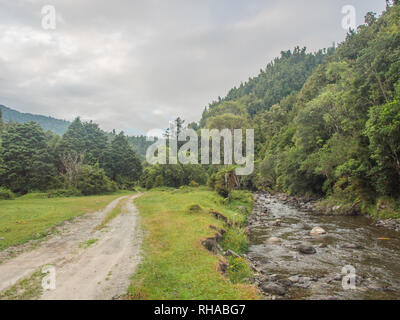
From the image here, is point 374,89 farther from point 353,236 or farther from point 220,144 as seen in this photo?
point 220,144

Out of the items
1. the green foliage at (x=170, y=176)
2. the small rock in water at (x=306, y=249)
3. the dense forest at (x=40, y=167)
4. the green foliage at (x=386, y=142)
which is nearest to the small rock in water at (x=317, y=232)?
the small rock in water at (x=306, y=249)

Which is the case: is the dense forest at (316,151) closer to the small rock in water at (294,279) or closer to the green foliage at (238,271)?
the small rock in water at (294,279)

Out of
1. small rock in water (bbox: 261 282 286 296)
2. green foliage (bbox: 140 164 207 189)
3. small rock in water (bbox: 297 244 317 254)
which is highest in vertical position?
green foliage (bbox: 140 164 207 189)

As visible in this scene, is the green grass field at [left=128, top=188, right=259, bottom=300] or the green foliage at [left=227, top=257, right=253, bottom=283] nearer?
the green grass field at [left=128, top=188, right=259, bottom=300]

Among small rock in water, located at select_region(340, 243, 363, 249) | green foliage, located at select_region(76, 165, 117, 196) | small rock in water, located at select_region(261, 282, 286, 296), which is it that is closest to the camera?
small rock in water, located at select_region(261, 282, 286, 296)

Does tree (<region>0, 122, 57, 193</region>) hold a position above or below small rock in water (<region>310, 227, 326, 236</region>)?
above

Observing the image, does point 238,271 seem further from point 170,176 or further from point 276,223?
point 170,176

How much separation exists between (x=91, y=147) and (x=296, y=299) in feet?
284

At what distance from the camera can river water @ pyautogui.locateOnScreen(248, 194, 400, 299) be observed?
12.3 meters

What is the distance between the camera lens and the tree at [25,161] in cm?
5266

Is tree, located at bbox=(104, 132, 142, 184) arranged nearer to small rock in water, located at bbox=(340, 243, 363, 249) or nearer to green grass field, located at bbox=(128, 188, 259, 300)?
green grass field, located at bbox=(128, 188, 259, 300)

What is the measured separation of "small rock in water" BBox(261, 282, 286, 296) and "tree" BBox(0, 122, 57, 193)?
57698 mm

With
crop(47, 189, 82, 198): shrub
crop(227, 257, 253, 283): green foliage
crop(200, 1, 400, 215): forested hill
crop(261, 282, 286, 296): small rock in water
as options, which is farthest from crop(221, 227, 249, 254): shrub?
crop(47, 189, 82, 198): shrub

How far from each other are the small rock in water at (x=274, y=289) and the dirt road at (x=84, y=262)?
22.6ft
